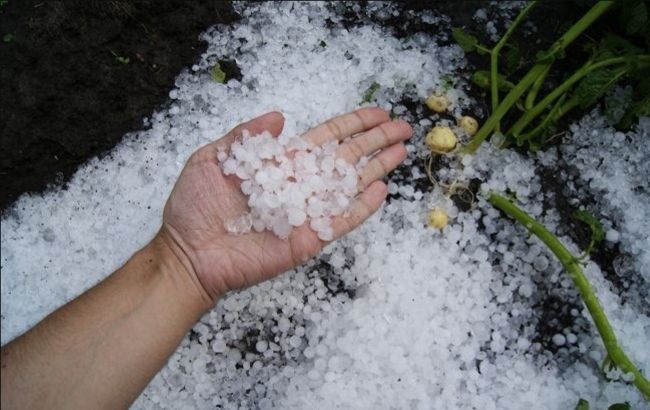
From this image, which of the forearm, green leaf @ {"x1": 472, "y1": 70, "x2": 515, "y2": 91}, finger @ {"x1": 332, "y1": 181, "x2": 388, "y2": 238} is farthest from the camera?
green leaf @ {"x1": 472, "y1": 70, "x2": 515, "y2": 91}

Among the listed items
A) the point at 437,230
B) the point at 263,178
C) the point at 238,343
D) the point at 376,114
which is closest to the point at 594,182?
the point at 437,230

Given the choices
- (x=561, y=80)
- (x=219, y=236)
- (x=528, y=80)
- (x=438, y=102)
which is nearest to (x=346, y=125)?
(x=438, y=102)

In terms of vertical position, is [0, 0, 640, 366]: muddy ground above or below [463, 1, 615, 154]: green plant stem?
below

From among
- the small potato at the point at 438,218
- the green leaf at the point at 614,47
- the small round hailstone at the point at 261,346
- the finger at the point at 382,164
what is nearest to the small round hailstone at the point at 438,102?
the finger at the point at 382,164

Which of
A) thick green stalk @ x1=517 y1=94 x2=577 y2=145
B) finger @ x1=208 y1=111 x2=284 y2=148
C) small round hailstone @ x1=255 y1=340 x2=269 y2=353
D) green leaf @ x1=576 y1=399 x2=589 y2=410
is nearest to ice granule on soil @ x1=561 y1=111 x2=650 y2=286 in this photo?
thick green stalk @ x1=517 y1=94 x2=577 y2=145

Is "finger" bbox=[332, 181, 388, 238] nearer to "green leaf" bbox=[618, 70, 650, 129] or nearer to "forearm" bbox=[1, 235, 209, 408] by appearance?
"forearm" bbox=[1, 235, 209, 408]

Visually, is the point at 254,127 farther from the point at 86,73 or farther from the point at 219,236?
the point at 86,73

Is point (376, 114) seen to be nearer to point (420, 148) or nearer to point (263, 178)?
point (420, 148)

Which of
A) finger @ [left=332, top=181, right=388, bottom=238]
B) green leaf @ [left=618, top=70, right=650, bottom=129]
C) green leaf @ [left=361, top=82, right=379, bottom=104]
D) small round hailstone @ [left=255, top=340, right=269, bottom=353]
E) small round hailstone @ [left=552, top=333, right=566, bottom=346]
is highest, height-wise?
green leaf @ [left=618, top=70, right=650, bottom=129]
